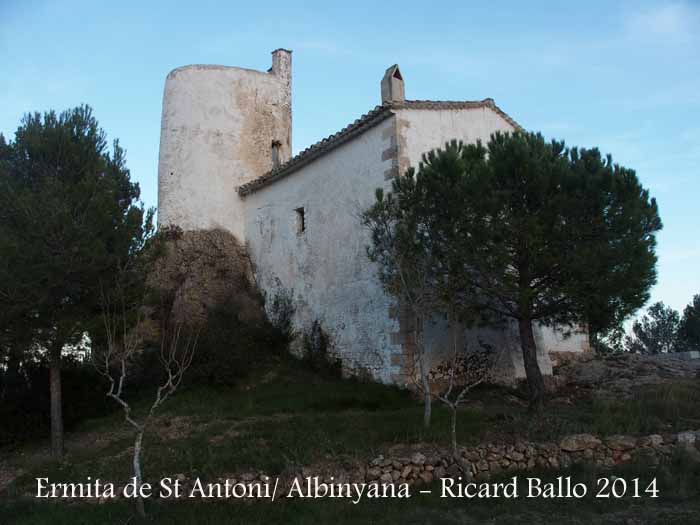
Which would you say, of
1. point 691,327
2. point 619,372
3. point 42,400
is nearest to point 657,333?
point 691,327

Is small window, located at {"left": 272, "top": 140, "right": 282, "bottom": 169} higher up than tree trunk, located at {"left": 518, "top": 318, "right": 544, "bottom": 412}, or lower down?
higher up

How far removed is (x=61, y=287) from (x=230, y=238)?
816cm

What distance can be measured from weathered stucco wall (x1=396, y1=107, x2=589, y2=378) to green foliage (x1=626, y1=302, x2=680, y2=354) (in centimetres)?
2280

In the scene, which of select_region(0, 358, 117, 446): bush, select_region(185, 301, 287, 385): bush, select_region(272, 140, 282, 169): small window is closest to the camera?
select_region(0, 358, 117, 446): bush

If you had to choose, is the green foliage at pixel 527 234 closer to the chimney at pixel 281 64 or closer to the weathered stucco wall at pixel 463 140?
the weathered stucco wall at pixel 463 140

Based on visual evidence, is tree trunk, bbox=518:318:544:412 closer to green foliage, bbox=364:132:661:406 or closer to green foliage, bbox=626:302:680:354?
green foliage, bbox=364:132:661:406

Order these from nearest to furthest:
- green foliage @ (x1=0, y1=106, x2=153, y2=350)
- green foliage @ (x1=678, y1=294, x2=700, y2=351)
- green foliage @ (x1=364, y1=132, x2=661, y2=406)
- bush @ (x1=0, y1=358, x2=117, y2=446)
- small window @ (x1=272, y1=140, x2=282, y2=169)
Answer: green foliage @ (x1=364, y1=132, x2=661, y2=406), green foliage @ (x1=0, y1=106, x2=153, y2=350), bush @ (x1=0, y1=358, x2=117, y2=446), small window @ (x1=272, y1=140, x2=282, y2=169), green foliage @ (x1=678, y1=294, x2=700, y2=351)

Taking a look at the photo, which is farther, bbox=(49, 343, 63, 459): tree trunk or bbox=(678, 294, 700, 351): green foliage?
bbox=(678, 294, 700, 351): green foliage

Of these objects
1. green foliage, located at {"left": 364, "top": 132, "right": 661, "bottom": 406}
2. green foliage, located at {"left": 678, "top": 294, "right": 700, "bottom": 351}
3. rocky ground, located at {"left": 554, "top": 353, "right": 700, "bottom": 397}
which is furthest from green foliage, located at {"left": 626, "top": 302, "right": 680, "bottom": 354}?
green foliage, located at {"left": 364, "top": 132, "right": 661, "bottom": 406}

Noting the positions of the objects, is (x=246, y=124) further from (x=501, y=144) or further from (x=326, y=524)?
(x=326, y=524)

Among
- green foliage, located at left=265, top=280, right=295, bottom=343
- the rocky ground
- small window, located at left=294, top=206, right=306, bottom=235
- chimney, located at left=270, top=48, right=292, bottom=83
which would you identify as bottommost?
the rocky ground

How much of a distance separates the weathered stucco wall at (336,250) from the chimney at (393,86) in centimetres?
65

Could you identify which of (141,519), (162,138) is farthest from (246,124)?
(141,519)

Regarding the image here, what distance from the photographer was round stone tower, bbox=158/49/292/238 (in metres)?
18.5
